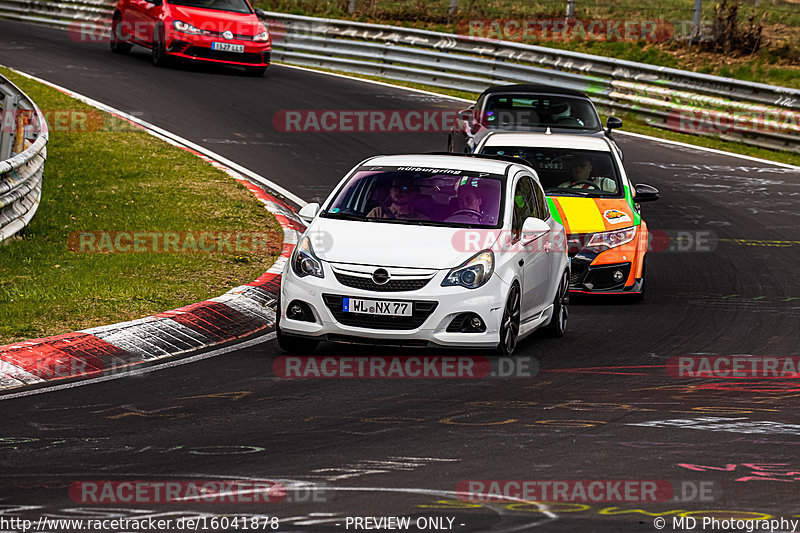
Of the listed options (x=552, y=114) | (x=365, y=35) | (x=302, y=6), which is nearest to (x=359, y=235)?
(x=552, y=114)

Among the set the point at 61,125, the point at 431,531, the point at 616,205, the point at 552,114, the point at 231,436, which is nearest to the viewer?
the point at 431,531

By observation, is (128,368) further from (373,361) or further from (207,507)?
(207,507)

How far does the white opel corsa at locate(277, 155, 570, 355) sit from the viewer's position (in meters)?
9.34

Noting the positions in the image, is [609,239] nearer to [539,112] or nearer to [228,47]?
[539,112]

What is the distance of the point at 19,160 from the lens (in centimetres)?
1306

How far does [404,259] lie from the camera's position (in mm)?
9430

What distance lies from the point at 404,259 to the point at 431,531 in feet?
13.5
